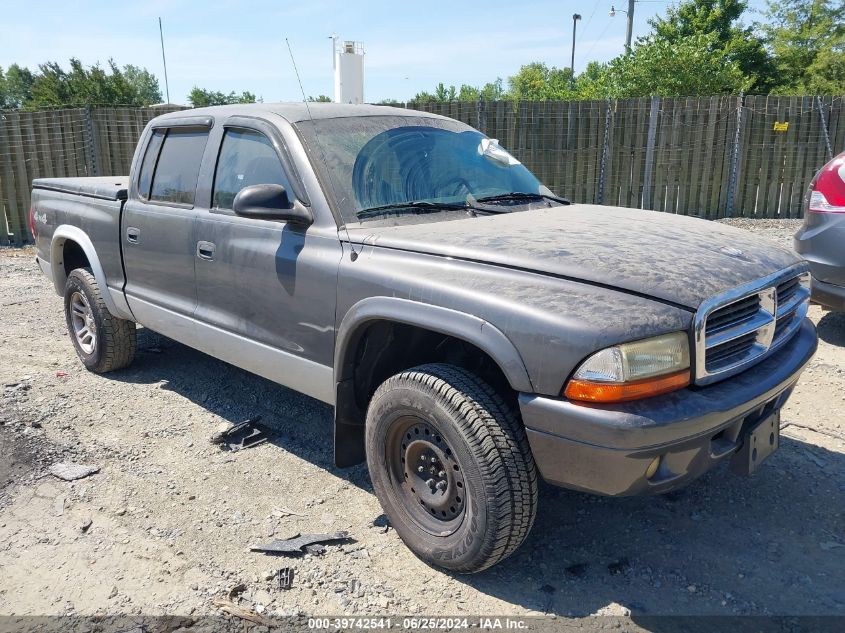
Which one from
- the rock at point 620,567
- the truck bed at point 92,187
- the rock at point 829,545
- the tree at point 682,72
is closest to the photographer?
the rock at point 620,567

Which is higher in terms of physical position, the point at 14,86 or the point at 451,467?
the point at 14,86

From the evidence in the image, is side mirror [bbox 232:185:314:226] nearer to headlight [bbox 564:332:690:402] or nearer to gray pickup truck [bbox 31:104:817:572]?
gray pickup truck [bbox 31:104:817:572]

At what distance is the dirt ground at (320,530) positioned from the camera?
2.79 metres

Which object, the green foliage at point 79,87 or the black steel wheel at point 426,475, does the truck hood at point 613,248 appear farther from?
the green foliage at point 79,87

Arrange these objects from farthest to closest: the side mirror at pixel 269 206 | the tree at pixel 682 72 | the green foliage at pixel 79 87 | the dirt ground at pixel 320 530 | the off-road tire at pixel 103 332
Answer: the green foliage at pixel 79 87, the tree at pixel 682 72, the off-road tire at pixel 103 332, the side mirror at pixel 269 206, the dirt ground at pixel 320 530

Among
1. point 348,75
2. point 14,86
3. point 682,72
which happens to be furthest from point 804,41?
point 14,86

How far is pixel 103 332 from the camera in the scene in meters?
5.20

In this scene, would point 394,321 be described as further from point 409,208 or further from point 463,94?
point 463,94

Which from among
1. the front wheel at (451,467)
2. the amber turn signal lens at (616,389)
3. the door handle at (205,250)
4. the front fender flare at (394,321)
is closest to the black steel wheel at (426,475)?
the front wheel at (451,467)

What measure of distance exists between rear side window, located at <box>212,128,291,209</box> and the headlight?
1981mm

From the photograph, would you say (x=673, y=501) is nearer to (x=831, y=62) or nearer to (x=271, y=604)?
(x=271, y=604)

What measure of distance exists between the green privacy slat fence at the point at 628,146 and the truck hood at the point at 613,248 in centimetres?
835

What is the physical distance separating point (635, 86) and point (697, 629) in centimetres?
2152

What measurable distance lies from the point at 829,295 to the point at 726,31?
23855 mm
